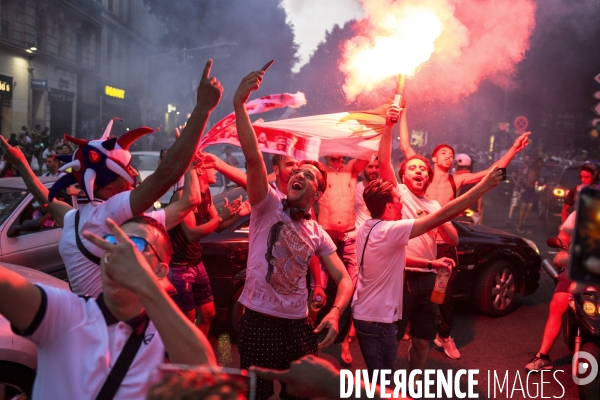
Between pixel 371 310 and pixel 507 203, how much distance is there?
18.5 meters

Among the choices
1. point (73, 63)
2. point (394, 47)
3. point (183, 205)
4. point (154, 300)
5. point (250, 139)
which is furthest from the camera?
point (73, 63)

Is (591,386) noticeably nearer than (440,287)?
No

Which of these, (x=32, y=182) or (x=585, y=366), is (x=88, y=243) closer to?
(x=32, y=182)

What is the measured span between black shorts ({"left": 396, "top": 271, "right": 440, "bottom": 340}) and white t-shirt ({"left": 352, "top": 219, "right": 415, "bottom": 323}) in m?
0.60

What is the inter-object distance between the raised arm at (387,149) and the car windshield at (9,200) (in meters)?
4.04

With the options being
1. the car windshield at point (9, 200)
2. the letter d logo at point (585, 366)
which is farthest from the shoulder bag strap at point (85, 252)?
the letter d logo at point (585, 366)

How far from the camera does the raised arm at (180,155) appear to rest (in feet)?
8.70

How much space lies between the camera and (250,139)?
354 centimetres

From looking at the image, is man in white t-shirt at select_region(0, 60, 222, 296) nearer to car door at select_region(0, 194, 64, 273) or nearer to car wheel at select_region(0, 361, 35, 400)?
car wheel at select_region(0, 361, 35, 400)

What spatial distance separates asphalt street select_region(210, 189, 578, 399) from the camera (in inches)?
216

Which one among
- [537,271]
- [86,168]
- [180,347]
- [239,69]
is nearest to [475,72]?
[537,271]

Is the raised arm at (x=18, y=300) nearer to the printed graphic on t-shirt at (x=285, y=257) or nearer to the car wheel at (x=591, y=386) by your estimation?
the printed graphic on t-shirt at (x=285, y=257)

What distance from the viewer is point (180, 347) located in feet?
5.99

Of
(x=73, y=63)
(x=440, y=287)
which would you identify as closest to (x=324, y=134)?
(x=440, y=287)
